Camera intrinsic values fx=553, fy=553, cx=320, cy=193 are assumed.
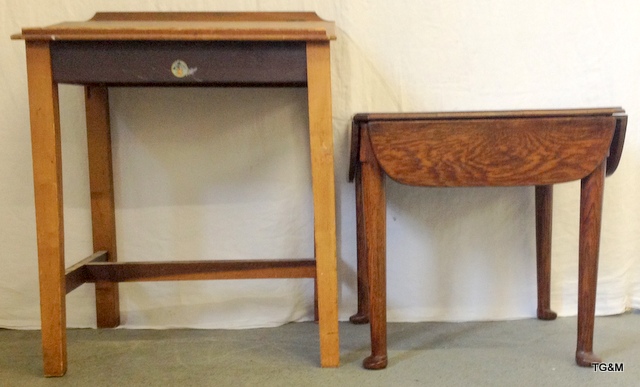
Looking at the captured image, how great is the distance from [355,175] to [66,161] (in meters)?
0.73

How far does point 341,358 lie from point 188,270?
0.40m

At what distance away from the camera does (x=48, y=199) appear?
1.07 metres

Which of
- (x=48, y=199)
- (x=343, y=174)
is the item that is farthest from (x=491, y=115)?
(x=48, y=199)

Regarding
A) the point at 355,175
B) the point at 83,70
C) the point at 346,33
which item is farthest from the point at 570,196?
the point at 83,70

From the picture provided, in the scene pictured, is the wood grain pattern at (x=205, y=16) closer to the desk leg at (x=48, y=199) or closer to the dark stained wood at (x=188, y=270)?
the desk leg at (x=48, y=199)

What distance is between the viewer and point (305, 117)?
1406 mm

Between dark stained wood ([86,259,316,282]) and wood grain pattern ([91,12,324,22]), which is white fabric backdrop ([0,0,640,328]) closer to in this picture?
wood grain pattern ([91,12,324,22])

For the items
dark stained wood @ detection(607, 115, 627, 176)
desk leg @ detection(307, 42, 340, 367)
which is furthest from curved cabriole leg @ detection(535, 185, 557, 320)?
desk leg @ detection(307, 42, 340, 367)

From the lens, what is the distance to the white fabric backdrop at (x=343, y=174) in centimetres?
138

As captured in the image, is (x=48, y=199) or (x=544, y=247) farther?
(x=544, y=247)

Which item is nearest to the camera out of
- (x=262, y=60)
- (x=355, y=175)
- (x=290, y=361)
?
(x=262, y=60)

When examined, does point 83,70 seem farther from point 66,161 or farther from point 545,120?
point 545,120

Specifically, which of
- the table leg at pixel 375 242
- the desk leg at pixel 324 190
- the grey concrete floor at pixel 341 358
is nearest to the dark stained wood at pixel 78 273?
the grey concrete floor at pixel 341 358

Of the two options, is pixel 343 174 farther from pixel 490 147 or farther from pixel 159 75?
pixel 159 75
